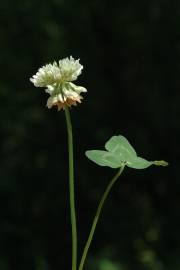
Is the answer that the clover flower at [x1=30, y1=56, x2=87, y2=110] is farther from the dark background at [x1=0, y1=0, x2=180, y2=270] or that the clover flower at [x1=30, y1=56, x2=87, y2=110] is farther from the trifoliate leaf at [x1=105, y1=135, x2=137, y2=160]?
the dark background at [x1=0, y1=0, x2=180, y2=270]

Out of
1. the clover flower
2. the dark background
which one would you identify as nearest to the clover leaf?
the clover flower

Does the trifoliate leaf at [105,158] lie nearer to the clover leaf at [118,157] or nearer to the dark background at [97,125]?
the clover leaf at [118,157]

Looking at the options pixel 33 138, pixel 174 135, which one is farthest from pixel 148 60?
pixel 33 138

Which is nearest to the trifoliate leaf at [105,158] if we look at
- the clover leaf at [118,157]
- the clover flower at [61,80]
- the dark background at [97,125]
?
the clover leaf at [118,157]

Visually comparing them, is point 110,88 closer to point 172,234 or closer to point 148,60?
point 148,60

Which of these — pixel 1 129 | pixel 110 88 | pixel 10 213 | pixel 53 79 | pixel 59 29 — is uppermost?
pixel 59 29

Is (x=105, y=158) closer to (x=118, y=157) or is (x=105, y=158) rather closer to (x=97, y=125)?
(x=118, y=157)
